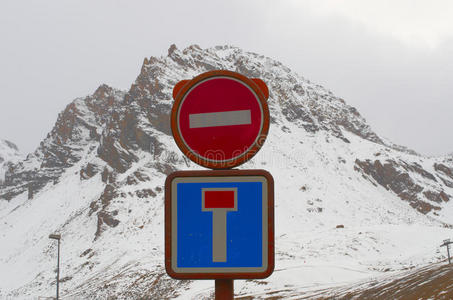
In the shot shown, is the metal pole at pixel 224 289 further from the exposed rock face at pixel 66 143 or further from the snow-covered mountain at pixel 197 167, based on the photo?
the exposed rock face at pixel 66 143

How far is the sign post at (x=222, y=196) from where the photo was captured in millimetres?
1823

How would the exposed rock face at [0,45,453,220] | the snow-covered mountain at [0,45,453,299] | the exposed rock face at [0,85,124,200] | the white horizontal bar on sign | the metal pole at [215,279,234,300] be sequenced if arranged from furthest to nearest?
the exposed rock face at [0,85,124,200] → the exposed rock face at [0,45,453,220] → the snow-covered mountain at [0,45,453,299] → the white horizontal bar on sign → the metal pole at [215,279,234,300]

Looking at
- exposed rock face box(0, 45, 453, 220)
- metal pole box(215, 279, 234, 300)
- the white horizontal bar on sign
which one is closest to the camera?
metal pole box(215, 279, 234, 300)

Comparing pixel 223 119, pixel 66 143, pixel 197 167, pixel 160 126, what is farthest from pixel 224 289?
pixel 66 143

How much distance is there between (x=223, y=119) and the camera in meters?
1.93

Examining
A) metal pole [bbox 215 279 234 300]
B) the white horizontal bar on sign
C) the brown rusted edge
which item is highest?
the white horizontal bar on sign

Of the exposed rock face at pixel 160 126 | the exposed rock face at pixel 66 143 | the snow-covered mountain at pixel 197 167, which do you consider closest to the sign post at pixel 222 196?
the snow-covered mountain at pixel 197 167

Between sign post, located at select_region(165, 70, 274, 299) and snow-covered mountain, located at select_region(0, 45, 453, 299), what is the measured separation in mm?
21959

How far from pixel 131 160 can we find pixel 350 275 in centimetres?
5081

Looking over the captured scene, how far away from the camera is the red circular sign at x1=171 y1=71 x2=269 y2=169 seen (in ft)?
6.25

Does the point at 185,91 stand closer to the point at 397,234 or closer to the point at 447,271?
the point at 447,271

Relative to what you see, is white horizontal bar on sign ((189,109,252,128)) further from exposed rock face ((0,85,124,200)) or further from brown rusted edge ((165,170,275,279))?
exposed rock face ((0,85,124,200))

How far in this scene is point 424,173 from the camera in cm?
7275

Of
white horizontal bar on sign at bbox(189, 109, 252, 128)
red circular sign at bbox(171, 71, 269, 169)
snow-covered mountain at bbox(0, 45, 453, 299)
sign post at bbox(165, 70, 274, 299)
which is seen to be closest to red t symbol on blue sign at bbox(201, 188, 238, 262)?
sign post at bbox(165, 70, 274, 299)
